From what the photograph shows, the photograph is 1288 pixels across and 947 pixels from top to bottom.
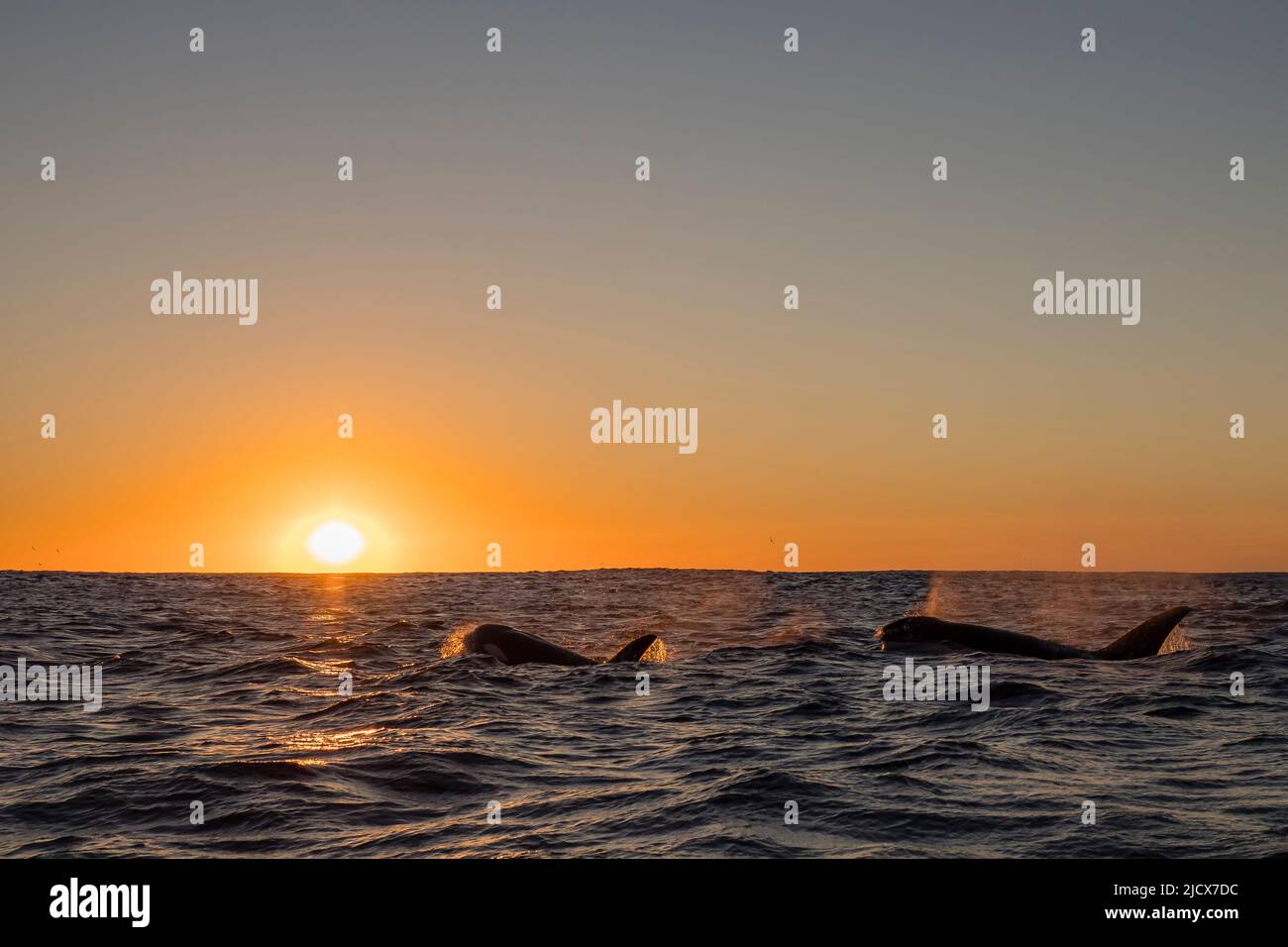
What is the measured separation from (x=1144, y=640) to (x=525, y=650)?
43.5 ft

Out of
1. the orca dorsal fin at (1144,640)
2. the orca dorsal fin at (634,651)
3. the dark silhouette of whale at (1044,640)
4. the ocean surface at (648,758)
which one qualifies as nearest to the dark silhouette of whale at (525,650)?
the orca dorsal fin at (634,651)

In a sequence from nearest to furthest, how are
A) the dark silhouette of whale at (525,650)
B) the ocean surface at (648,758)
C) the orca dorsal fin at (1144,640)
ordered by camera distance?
the ocean surface at (648,758) < the orca dorsal fin at (1144,640) < the dark silhouette of whale at (525,650)

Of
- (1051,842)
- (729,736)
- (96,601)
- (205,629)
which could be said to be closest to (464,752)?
(729,736)

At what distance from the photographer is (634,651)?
23.4 metres

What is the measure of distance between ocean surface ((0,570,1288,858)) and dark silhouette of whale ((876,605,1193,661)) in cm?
61

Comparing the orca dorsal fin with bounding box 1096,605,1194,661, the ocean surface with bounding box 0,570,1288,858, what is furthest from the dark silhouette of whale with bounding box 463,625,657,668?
the orca dorsal fin with bounding box 1096,605,1194,661

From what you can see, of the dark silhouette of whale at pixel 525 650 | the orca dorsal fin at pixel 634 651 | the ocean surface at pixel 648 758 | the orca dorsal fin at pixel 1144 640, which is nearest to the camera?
the ocean surface at pixel 648 758

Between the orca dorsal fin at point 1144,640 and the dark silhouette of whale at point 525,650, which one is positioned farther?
the dark silhouette of whale at point 525,650

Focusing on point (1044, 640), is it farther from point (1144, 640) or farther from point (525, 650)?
point (525, 650)

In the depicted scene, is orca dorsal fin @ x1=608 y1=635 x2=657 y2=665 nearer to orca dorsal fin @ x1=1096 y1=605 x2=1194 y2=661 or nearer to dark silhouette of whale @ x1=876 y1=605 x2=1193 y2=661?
dark silhouette of whale @ x1=876 y1=605 x2=1193 y2=661

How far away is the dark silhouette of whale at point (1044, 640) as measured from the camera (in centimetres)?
2258

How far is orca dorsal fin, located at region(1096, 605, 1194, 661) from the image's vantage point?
2252cm

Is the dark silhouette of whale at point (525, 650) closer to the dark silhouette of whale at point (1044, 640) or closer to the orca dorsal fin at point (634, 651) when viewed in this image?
the orca dorsal fin at point (634, 651)

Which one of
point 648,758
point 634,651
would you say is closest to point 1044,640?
point 634,651
